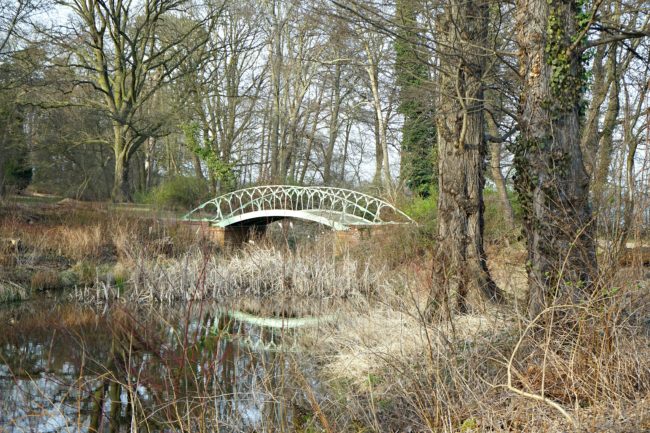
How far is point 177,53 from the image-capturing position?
21.1 m

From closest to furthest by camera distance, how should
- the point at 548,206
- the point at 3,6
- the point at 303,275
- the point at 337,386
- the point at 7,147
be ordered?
the point at 548,206 < the point at 337,386 < the point at 303,275 < the point at 3,6 < the point at 7,147

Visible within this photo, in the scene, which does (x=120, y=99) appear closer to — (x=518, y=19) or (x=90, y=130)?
(x=90, y=130)

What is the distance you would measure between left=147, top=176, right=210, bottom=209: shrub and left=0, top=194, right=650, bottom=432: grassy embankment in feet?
17.6

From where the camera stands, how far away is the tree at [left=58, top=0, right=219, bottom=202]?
807 inches

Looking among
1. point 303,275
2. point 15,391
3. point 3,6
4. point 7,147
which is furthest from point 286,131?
point 15,391

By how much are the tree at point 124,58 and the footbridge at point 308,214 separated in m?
3.33

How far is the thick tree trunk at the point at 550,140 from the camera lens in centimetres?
458

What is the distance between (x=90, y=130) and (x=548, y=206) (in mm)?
20073

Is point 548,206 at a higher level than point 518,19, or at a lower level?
lower

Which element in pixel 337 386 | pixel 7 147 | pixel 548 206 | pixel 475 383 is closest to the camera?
pixel 475 383

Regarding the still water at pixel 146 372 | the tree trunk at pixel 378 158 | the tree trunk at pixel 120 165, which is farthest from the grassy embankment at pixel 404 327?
the tree trunk at pixel 378 158

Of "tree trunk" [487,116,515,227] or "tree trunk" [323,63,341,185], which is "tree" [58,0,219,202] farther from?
"tree trunk" [487,116,515,227]

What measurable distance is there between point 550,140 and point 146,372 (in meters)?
3.35

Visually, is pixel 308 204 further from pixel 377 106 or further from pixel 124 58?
pixel 124 58
